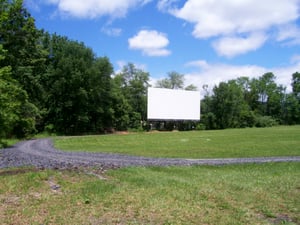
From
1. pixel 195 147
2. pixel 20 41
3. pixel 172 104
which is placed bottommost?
pixel 195 147

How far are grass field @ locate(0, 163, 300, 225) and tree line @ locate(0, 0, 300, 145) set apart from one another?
7.84 metres

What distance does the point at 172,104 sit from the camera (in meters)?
64.0

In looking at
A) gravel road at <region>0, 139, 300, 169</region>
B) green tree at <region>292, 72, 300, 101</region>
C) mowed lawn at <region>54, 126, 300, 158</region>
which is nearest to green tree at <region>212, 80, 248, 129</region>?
green tree at <region>292, 72, 300, 101</region>

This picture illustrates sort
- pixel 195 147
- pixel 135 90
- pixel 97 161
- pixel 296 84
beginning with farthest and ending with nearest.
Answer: pixel 296 84
pixel 135 90
pixel 195 147
pixel 97 161

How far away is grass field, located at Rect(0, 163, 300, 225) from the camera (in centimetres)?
522

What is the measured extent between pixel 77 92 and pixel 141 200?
45.2 m

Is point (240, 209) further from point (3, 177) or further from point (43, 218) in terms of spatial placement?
point (3, 177)

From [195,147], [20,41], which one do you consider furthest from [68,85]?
[195,147]

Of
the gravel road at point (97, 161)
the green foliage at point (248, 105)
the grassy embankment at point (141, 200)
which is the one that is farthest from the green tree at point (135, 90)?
the grassy embankment at point (141, 200)

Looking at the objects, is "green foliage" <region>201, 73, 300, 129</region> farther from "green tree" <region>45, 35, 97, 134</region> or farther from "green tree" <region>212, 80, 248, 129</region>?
"green tree" <region>45, 35, 97, 134</region>

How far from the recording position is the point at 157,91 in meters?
62.8

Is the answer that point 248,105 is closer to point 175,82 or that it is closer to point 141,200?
point 175,82

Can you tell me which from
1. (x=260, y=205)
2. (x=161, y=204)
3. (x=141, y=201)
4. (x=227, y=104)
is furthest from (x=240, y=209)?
(x=227, y=104)

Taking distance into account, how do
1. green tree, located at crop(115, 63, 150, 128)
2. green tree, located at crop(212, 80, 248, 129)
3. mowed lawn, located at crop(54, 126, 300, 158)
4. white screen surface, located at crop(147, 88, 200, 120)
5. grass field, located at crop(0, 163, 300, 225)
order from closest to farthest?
1. grass field, located at crop(0, 163, 300, 225)
2. mowed lawn, located at crop(54, 126, 300, 158)
3. white screen surface, located at crop(147, 88, 200, 120)
4. green tree, located at crop(115, 63, 150, 128)
5. green tree, located at crop(212, 80, 248, 129)
